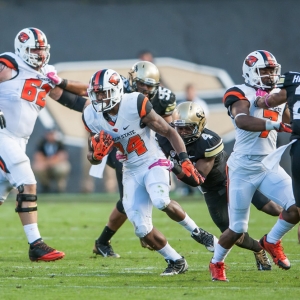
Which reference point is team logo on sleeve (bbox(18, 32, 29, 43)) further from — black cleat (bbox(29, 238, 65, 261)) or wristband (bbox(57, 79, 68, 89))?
black cleat (bbox(29, 238, 65, 261))

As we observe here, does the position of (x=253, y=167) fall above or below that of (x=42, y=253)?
above

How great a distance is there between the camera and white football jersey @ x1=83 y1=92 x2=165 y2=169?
563 centimetres

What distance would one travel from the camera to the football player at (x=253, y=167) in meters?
5.35

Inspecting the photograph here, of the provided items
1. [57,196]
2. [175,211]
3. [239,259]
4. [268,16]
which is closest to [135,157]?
[175,211]

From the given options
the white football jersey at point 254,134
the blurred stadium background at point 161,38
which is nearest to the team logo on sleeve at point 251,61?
the white football jersey at point 254,134

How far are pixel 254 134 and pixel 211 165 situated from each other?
1.72 feet

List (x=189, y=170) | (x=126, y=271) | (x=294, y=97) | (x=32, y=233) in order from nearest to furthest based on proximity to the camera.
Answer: (x=294, y=97) → (x=189, y=170) → (x=126, y=271) → (x=32, y=233)

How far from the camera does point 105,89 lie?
5.53 meters

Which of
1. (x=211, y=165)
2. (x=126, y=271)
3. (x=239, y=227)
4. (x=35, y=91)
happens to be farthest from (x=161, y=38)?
(x=239, y=227)

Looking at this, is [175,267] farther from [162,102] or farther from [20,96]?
[20,96]

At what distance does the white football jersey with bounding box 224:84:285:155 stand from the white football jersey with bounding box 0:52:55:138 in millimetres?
2019

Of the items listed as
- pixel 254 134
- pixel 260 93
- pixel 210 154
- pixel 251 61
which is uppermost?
pixel 251 61

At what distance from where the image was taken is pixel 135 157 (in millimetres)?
5691

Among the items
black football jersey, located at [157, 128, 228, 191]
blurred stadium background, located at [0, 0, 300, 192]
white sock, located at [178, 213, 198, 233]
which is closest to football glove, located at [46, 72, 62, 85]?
black football jersey, located at [157, 128, 228, 191]
